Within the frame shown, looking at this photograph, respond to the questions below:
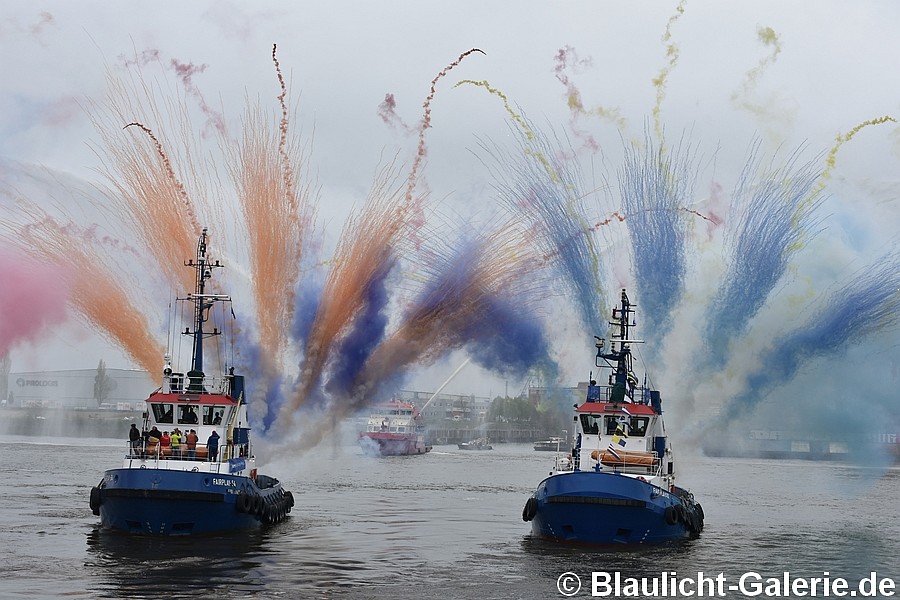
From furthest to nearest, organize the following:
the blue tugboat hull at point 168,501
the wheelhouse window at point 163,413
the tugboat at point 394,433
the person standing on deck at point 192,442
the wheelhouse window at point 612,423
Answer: the tugboat at point 394,433 < the wheelhouse window at point 612,423 < the wheelhouse window at point 163,413 < the person standing on deck at point 192,442 < the blue tugboat hull at point 168,501

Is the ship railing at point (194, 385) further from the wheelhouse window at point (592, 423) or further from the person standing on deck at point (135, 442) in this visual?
the wheelhouse window at point (592, 423)

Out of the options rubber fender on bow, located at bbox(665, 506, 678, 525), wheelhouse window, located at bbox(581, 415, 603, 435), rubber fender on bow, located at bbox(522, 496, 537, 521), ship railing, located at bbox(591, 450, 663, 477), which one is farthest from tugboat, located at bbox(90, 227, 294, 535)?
rubber fender on bow, located at bbox(665, 506, 678, 525)

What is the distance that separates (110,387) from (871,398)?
154m

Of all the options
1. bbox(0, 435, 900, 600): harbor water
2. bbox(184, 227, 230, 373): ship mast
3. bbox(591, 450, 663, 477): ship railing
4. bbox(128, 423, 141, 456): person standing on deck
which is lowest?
bbox(0, 435, 900, 600): harbor water

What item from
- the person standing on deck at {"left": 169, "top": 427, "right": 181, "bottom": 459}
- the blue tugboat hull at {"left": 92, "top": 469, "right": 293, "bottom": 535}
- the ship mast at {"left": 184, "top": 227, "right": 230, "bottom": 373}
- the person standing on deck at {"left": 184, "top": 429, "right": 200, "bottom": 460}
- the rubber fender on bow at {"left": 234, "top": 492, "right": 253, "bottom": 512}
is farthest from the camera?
the ship mast at {"left": 184, "top": 227, "right": 230, "bottom": 373}

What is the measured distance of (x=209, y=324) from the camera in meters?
55.2

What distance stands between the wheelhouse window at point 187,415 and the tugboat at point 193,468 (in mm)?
41

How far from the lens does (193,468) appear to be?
43.2 m

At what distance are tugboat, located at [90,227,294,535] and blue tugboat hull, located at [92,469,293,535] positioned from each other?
1.4 inches

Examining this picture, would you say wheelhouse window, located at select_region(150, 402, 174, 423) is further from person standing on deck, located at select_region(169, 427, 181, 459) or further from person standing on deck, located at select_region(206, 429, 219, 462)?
person standing on deck, located at select_region(206, 429, 219, 462)

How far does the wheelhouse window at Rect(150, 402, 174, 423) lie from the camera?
45.3 m

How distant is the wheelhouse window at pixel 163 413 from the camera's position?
4528cm

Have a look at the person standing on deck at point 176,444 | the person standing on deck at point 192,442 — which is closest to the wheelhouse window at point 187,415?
the person standing on deck at point 192,442

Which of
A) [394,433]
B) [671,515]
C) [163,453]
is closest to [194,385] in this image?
[163,453]
